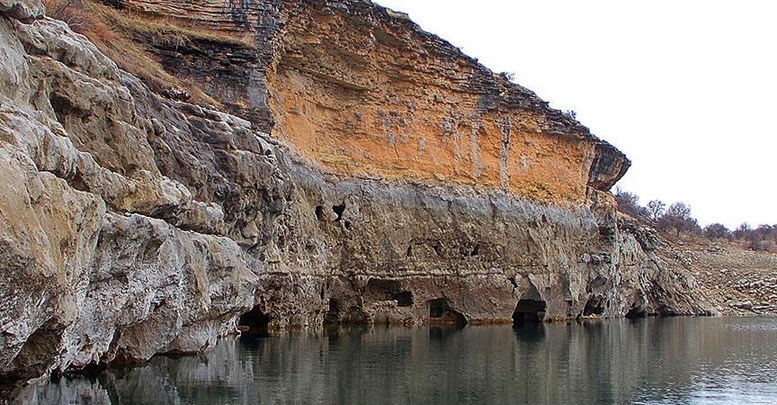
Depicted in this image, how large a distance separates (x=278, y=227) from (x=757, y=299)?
1983 inches

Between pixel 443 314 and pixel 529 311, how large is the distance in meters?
6.19

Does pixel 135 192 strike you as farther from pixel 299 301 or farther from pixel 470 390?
pixel 299 301

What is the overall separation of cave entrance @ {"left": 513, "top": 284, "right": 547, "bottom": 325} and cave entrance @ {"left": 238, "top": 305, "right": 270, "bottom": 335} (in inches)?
592

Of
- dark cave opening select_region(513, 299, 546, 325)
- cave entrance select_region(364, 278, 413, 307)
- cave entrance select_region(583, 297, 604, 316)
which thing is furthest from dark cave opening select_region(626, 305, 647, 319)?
cave entrance select_region(364, 278, 413, 307)

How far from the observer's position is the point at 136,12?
31.0 meters

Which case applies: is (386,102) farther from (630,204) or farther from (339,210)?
(630,204)

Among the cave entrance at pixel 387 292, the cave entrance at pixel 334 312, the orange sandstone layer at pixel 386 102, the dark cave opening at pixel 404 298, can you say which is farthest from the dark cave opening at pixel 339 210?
the dark cave opening at pixel 404 298

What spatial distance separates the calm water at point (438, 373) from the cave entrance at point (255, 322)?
2.45 metres

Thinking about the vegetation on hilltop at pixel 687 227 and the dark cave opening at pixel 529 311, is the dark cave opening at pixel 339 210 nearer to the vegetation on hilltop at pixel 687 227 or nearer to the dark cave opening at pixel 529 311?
the dark cave opening at pixel 529 311

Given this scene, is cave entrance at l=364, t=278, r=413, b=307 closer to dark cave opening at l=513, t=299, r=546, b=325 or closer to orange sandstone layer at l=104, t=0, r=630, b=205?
orange sandstone layer at l=104, t=0, r=630, b=205

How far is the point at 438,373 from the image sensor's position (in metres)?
20.7

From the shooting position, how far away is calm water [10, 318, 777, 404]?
1616cm

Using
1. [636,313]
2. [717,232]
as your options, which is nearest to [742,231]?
[717,232]

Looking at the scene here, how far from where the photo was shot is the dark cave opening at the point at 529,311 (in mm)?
43562
